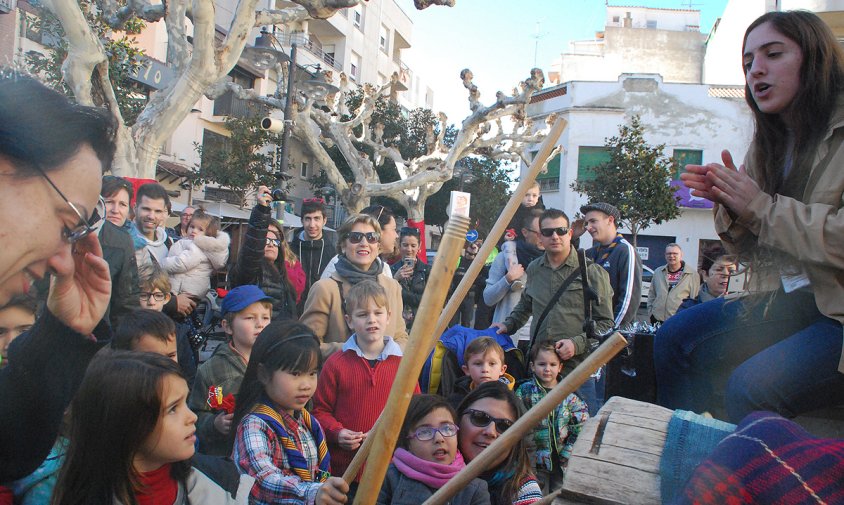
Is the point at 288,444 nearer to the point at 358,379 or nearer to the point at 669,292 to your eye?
the point at 358,379

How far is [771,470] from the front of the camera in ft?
2.84

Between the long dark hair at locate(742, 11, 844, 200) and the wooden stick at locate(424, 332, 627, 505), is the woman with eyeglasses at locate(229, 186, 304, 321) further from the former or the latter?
the long dark hair at locate(742, 11, 844, 200)

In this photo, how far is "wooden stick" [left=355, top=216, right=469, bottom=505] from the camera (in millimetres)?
1016

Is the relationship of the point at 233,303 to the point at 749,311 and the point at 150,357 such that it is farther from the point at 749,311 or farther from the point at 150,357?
the point at 749,311

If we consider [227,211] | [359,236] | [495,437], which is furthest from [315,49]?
[495,437]

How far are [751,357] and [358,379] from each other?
1829 millimetres

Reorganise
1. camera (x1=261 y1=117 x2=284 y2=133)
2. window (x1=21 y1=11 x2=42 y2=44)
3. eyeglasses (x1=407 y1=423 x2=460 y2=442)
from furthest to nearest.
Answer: window (x1=21 y1=11 x2=42 y2=44) → camera (x1=261 y1=117 x2=284 y2=133) → eyeglasses (x1=407 y1=423 x2=460 y2=442)

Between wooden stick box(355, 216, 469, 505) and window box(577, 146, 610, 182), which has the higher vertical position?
window box(577, 146, 610, 182)

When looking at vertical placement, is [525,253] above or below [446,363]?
above

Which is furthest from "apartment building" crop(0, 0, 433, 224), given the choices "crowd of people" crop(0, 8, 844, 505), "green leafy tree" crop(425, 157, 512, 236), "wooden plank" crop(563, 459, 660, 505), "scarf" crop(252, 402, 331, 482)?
"wooden plank" crop(563, 459, 660, 505)

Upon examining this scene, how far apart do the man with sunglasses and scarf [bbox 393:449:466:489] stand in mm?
1542

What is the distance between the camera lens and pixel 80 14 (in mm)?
6867

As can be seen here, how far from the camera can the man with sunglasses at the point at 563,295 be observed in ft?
12.3

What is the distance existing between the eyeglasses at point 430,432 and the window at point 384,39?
3488 centimetres
